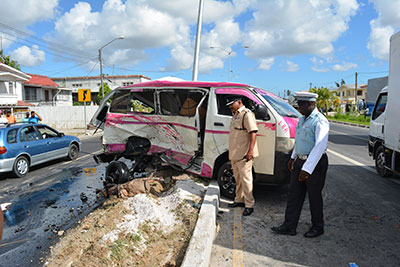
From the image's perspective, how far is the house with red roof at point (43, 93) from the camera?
36531 mm

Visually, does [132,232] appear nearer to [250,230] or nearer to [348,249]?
[250,230]

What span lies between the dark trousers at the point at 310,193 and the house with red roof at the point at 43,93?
37.6 metres

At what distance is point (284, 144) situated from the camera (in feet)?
17.0

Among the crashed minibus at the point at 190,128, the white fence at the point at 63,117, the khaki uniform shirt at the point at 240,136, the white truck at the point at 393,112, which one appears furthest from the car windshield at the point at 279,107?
the white fence at the point at 63,117

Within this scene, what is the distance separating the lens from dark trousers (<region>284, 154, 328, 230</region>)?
3.97 metres

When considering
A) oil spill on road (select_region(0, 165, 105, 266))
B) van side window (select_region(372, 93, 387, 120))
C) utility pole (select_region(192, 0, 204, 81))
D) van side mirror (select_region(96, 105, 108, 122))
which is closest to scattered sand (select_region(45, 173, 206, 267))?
oil spill on road (select_region(0, 165, 105, 266))

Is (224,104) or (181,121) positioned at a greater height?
(224,104)

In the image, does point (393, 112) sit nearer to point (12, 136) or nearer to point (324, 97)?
point (12, 136)

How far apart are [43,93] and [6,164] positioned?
35040mm

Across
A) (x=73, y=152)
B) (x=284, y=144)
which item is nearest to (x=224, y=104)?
(x=284, y=144)

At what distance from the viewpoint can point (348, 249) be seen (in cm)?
385

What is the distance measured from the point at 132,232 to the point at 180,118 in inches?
111

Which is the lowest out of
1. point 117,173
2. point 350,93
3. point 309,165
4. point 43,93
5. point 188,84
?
point 117,173

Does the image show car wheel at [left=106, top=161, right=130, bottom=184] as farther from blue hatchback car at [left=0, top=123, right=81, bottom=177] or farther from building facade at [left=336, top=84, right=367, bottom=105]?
building facade at [left=336, top=84, right=367, bottom=105]
